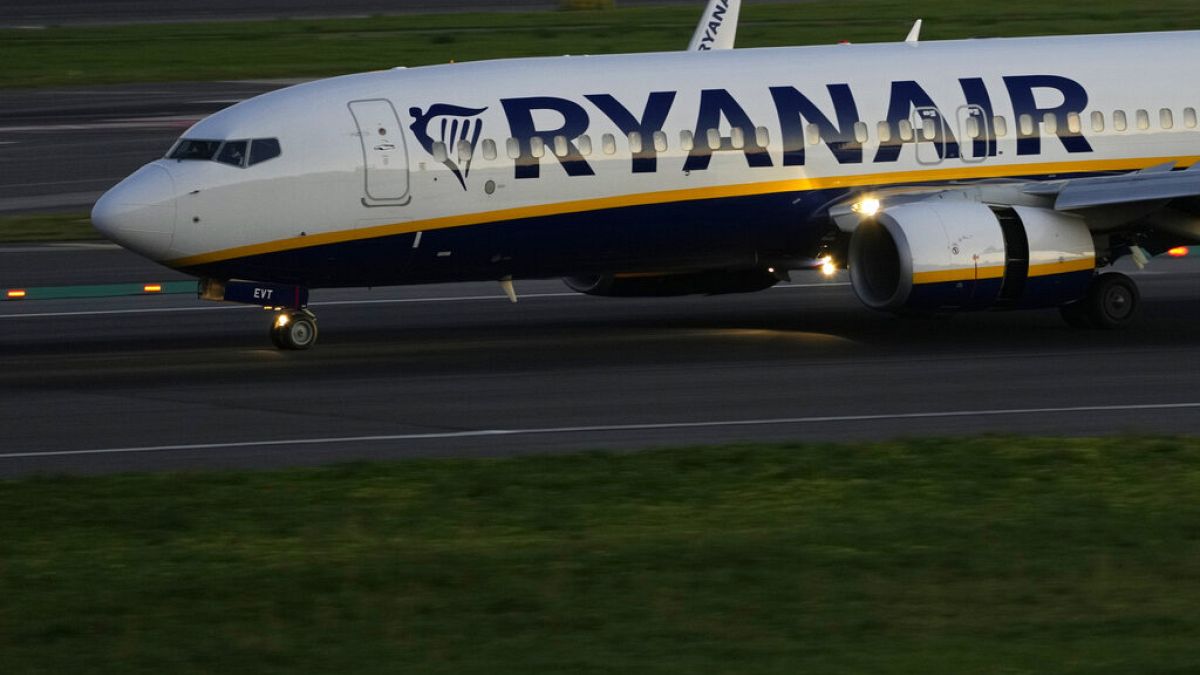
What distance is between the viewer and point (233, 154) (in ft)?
82.3

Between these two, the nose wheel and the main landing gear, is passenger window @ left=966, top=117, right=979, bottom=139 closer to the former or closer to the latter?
the main landing gear

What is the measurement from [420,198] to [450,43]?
1864 inches

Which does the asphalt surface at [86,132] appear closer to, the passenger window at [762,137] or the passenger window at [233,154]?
the passenger window at [233,154]

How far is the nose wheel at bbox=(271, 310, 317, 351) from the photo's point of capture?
86.1 ft

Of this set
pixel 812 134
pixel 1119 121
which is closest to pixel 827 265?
pixel 812 134

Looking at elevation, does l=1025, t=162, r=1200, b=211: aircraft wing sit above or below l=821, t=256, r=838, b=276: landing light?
above

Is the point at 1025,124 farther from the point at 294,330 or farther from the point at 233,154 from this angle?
the point at 233,154

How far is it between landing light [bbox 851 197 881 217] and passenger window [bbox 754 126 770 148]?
138 centimetres

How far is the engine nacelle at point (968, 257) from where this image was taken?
25.5 m

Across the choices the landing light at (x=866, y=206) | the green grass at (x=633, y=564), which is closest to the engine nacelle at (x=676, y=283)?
the landing light at (x=866, y=206)

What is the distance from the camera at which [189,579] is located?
1436cm

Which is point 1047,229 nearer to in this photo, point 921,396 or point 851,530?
point 921,396

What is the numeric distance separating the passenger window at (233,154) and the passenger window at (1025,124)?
978cm

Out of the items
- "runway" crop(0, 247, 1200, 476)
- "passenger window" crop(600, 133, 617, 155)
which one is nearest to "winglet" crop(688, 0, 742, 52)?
"runway" crop(0, 247, 1200, 476)
